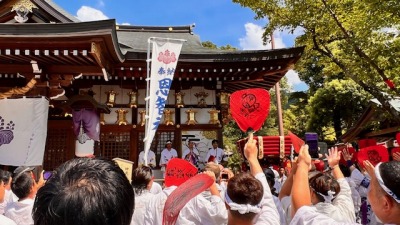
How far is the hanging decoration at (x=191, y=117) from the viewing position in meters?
10.1

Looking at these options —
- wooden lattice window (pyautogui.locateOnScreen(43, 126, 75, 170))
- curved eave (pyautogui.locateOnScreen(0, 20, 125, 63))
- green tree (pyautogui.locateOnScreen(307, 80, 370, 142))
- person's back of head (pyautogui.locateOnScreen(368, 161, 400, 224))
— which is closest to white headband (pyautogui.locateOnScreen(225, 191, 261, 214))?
person's back of head (pyautogui.locateOnScreen(368, 161, 400, 224))

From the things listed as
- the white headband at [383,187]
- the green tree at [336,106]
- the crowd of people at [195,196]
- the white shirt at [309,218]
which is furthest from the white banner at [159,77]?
the green tree at [336,106]

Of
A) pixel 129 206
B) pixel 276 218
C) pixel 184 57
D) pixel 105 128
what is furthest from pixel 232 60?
pixel 129 206

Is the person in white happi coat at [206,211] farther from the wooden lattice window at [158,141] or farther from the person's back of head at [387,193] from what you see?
the wooden lattice window at [158,141]

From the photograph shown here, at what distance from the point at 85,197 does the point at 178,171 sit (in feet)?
8.41

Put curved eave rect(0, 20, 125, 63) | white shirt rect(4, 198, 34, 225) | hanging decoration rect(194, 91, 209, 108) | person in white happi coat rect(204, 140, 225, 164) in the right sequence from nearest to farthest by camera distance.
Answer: white shirt rect(4, 198, 34, 225) < curved eave rect(0, 20, 125, 63) < person in white happi coat rect(204, 140, 225, 164) < hanging decoration rect(194, 91, 209, 108)

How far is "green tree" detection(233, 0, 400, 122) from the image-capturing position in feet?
24.3

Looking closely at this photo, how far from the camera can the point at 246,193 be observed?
2.13 meters

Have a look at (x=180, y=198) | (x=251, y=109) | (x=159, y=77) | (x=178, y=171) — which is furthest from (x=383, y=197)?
(x=159, y=77)

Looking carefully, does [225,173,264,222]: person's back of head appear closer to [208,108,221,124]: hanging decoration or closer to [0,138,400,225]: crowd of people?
[0,138,400,225]: crowd of people

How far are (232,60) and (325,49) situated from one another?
2997mm

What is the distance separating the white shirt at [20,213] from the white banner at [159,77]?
3.72 meters

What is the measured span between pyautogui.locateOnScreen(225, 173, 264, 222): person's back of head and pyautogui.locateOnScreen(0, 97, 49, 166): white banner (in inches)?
238

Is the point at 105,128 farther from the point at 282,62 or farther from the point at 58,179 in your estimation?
the point at 58,179
